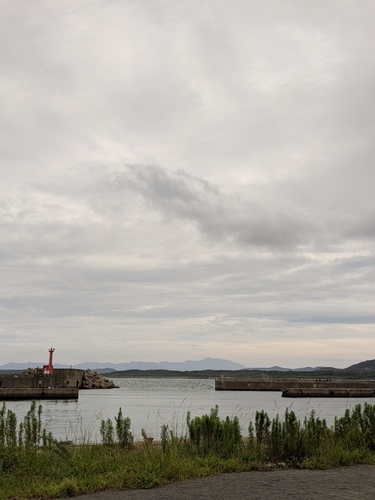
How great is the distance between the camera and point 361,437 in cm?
1602

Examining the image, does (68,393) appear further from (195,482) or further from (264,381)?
(195,482)

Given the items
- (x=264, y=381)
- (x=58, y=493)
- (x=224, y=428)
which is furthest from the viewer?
(x=264, y=381)

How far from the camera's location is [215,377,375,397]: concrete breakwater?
103m

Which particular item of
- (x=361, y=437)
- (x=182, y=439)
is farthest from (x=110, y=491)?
(x=361, y=437)

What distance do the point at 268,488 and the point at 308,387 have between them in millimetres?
109216

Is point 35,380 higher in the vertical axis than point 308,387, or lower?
higher

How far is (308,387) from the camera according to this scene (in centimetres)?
11531

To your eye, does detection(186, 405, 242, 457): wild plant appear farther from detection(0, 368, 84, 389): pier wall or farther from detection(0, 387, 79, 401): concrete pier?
detection(0, 368, 84, 389): pier wall

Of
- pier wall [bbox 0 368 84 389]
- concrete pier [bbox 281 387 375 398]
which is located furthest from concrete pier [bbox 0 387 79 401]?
concrete pier [bbox 281 387 375 398]

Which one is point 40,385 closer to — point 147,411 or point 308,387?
point 147,411

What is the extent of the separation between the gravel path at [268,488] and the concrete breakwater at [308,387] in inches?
3092

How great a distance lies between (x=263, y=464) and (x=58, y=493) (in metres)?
5.44

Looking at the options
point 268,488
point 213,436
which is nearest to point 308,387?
point 213,436

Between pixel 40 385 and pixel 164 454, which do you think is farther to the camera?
pixel 40 385
